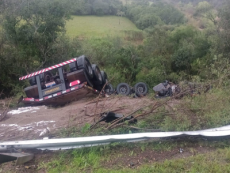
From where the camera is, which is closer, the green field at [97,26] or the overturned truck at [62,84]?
the overturned truck at [62,84]

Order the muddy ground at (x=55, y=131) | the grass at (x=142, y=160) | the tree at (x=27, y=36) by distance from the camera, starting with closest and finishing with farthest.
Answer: the grass at (x=142, y=160)
the muddy ground at (x=55, y=131)
the tree at (x=27, y=36)

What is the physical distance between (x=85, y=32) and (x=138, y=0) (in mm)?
22743

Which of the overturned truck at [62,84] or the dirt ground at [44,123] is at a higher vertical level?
the overturned truck at [62,84]

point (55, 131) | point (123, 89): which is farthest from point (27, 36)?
point (55, 131)

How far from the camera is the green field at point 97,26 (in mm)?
27922

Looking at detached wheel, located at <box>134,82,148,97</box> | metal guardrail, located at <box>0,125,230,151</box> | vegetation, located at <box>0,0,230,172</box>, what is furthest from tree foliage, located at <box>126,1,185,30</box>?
metal guardrail, located at <box>0,125,230,151</box>

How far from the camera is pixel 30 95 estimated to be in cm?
779

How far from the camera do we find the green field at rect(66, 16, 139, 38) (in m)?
27.9

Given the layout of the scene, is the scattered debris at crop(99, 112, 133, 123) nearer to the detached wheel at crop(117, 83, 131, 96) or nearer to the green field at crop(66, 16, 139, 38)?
the detached wheel at crop(117, 83, 131, 96)

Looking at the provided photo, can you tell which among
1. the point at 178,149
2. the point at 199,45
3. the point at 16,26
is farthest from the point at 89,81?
the point at 199,45

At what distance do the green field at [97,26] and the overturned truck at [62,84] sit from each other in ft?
61.9

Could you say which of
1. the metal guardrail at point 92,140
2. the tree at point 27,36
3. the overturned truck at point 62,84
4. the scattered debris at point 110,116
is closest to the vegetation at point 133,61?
the tree at point 27,36

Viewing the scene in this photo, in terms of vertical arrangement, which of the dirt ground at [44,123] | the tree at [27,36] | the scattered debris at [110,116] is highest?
the tree at [27,36]

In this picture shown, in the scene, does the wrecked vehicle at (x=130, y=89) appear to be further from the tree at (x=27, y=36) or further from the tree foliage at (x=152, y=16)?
the tree foliage at (x=152, y=16)
